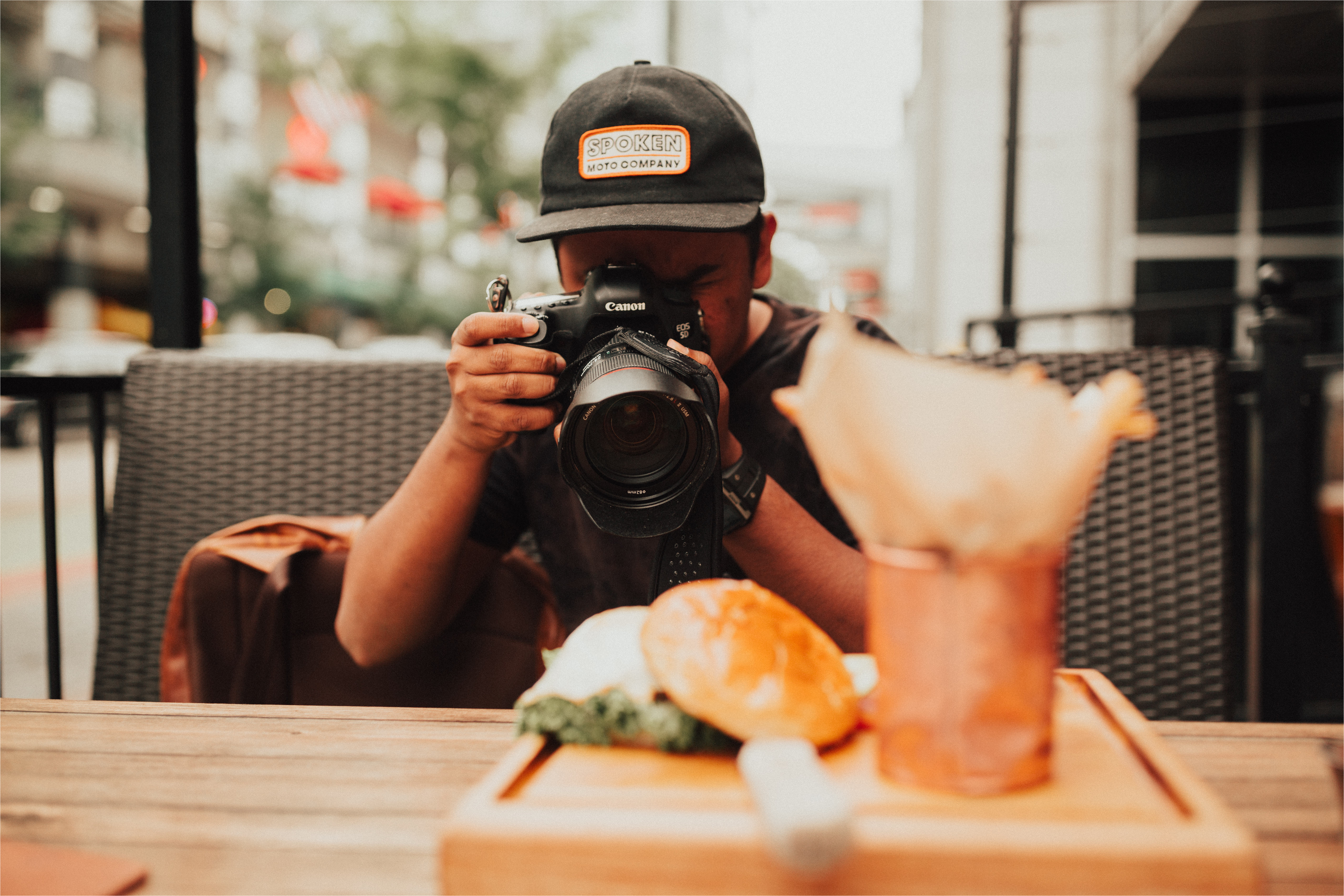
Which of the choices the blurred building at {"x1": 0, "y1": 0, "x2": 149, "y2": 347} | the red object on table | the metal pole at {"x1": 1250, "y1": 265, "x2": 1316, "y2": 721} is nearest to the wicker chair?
the metal pole at {"x1": 1250, "y1": 265, "x2": 1316, "y2": 721}

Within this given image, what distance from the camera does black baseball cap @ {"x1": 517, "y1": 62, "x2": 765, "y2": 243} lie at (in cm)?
→ 110

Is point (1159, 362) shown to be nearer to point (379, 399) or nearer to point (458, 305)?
point (379, 399)

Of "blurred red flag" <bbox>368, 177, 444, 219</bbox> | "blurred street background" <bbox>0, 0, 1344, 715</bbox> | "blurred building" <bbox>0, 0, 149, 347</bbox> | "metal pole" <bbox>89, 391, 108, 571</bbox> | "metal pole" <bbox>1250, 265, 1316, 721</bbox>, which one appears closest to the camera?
"metal pole" <bbox>1250, 265, 1316, 721</bbox>

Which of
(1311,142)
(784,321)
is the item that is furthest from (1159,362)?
(1311,142)

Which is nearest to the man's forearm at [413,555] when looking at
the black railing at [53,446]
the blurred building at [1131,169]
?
the black railing at [53,446]

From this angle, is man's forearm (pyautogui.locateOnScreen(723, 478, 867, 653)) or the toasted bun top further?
man's forearm (pyautogui.locateOnScreen(723, 478, 867, 653))

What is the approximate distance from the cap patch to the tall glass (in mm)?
736

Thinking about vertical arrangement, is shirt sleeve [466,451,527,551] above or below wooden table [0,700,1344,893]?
above

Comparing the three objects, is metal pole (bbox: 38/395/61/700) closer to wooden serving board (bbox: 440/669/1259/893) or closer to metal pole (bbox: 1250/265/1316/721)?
wooden serving board (bbox: 440/669/1259/893)

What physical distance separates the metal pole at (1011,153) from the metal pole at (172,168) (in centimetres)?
191

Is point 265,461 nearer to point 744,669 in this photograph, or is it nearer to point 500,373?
point 500,373

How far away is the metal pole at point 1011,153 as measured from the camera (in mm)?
2543

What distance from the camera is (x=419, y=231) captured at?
1631 cm

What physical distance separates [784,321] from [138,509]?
3.32ft
